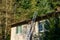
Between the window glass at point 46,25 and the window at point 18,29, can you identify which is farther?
the window at point 18,29

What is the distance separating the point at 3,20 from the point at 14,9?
5.88ft

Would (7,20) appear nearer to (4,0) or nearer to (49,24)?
(4,0)

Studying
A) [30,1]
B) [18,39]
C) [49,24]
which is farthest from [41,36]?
[30,1]

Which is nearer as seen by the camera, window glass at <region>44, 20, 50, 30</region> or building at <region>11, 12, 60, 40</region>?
building at <region>11, 12, 60, 40</region>

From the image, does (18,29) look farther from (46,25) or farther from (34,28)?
(46,25)

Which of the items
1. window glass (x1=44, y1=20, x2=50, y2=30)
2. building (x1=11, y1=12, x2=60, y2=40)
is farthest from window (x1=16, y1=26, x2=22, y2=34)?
window glass (x1=44, y1=20, x2=50, y2=30)

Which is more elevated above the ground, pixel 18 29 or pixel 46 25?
pixel 46 25

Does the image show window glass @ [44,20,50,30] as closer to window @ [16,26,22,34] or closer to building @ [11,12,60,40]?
building @ [11,12,60,40]

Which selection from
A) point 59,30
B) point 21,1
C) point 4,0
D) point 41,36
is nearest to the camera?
point 59,30

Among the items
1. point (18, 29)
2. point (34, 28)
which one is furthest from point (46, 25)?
point (18, 29)

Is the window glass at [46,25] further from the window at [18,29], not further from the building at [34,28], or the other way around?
the window at [18,29]

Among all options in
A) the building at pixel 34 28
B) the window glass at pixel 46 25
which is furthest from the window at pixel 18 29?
the window glass at pixel 46 25

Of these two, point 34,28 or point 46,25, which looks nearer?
point 46,25

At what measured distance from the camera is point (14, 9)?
21.2 meters
